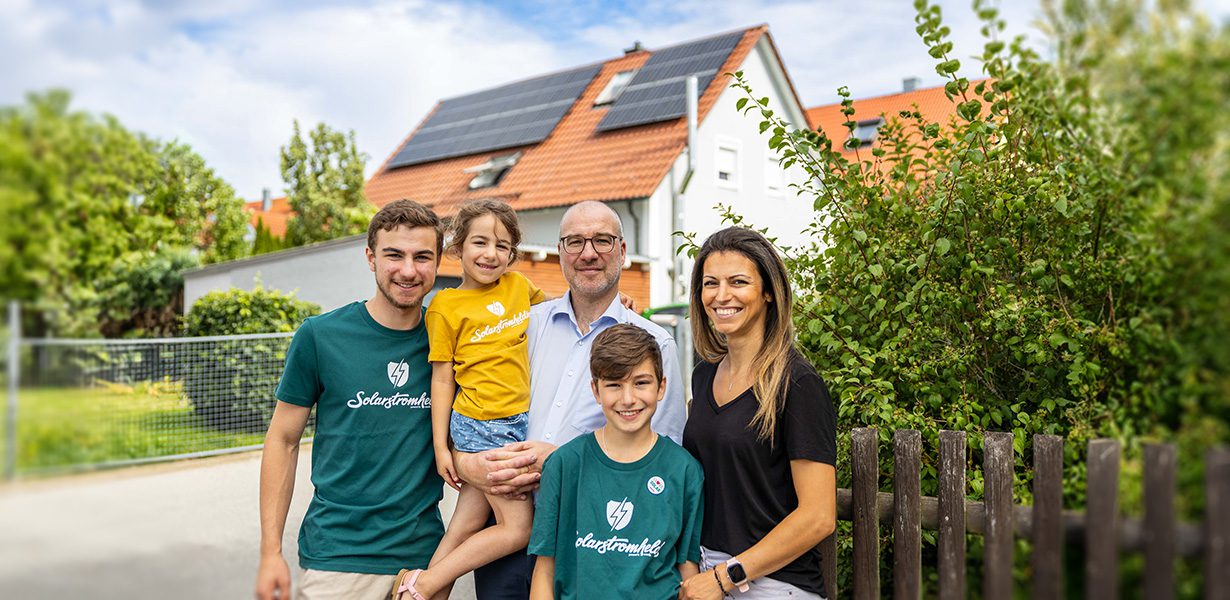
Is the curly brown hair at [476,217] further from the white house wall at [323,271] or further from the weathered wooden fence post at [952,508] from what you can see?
the white house wall at [323,271]

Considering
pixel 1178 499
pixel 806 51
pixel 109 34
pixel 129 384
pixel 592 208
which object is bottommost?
pixel 1178 499

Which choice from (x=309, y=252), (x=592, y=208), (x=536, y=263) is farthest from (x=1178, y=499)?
(x=536, y=263)

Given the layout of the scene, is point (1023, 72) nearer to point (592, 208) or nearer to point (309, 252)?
point (592, 208)

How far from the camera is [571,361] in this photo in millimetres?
3352

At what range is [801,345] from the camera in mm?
4035

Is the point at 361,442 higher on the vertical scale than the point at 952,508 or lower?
higher

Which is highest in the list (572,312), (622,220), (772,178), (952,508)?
(772,178)

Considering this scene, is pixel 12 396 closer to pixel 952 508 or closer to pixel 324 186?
pixel 952 508

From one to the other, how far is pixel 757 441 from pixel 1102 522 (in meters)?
0.94

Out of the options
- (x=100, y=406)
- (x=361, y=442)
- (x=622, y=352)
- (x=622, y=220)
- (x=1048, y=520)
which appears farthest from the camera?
(x=622, y=220)

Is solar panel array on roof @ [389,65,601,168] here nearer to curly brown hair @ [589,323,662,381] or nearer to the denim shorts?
the denim shorts

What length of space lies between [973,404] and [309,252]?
489 inches

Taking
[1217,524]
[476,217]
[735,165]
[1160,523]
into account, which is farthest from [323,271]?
[1217,524]

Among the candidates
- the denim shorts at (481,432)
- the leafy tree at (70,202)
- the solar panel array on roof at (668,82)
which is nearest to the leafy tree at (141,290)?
the leafy tree at (70,202)
